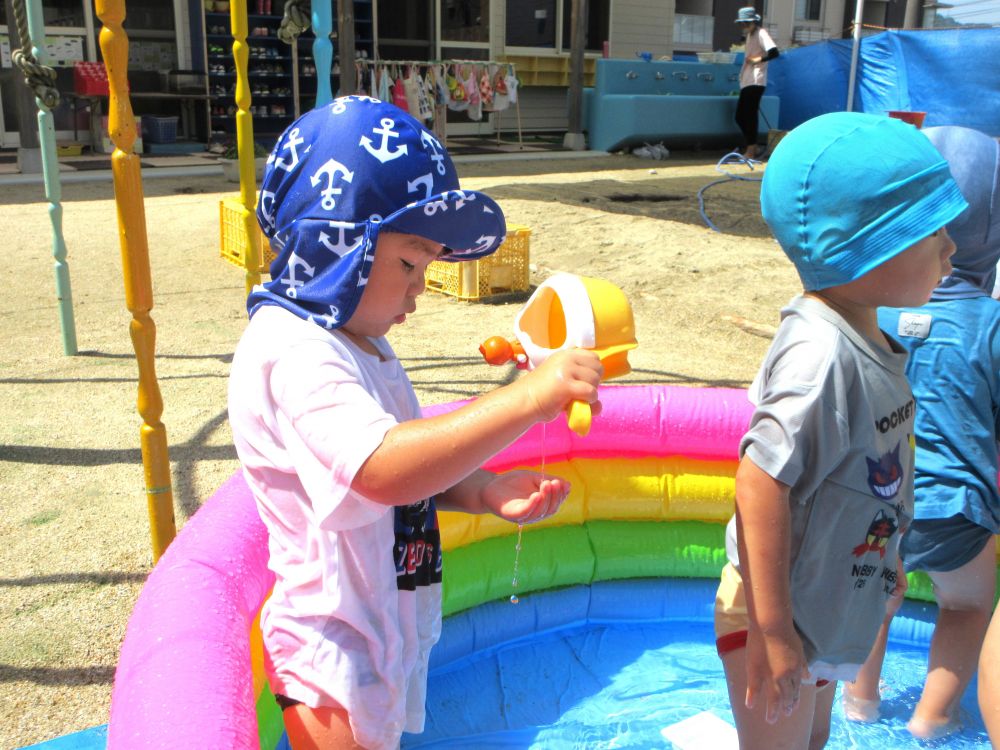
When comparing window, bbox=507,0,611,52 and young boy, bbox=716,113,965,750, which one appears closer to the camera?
young boy, bbox=716,113,965,750

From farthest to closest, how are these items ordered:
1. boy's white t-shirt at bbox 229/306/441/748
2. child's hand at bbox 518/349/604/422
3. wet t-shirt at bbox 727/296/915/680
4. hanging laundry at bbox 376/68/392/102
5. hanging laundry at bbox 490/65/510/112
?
hanging laundry at bbox 490/65/510/112 → hanging laundry at bbox 376/68/392/102 → wet t-shirt at bbox 727/296/915/680 → boy's white t-shirt at bbox 229/306/441/748 → child's hand at bbox 518/349/604/422

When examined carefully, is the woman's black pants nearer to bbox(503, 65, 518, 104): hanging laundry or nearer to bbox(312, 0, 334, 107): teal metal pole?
bbox(503, 65, 518, 104): hanging laundry

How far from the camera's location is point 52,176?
455 cm

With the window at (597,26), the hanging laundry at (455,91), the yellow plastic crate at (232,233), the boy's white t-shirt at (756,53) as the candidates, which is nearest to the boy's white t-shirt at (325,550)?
the yellow plastic crate at (232,233)

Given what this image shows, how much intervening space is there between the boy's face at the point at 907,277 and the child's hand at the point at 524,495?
619 mm

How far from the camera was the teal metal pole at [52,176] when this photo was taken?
13.5 feet

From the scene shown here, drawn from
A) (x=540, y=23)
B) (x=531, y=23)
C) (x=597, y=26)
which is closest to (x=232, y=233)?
(x=531, y=23)

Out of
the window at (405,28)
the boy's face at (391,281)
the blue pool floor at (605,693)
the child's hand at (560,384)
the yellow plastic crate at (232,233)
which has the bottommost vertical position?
the blue pool floor at (605,693)

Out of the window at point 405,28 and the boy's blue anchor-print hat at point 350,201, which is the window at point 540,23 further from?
the boy's blue anchor-print hat at point 350,201

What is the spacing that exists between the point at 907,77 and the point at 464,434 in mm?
14317

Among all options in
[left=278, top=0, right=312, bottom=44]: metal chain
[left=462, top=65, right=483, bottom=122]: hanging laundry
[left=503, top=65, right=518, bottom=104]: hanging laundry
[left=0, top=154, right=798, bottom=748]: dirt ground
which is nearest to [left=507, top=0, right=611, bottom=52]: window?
[left=503, top=65, right=518, bottom=104]: hanging laundry

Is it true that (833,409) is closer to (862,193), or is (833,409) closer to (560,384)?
(862,193)

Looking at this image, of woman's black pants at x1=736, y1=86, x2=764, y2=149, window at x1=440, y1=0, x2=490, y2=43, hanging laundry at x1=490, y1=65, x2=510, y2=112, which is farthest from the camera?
window at x1=440, y1=0, x2=490, y2=43

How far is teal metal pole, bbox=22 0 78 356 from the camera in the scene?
4105 mm
